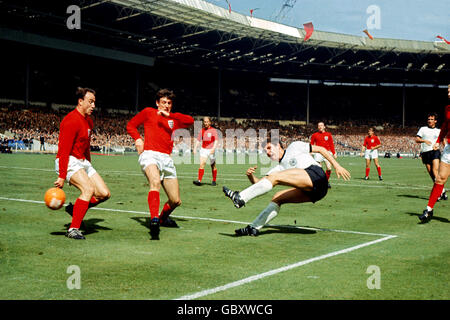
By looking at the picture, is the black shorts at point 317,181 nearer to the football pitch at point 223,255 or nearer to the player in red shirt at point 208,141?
the football pitch at point 223,255

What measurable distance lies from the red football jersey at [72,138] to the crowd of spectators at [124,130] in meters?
35.6

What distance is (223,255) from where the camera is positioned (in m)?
6.14

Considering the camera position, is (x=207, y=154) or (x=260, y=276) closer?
(x=260, y=276)

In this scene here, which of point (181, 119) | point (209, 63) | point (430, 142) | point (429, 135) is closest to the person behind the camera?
point (181, 119)

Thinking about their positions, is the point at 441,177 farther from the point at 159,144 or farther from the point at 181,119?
the point at 159,144

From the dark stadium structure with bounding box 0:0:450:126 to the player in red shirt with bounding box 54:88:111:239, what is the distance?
126 feet

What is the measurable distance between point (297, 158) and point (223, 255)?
2167 millimetres

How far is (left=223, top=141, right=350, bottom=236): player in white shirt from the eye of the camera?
7117 millimetres

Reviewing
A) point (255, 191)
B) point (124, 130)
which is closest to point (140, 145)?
point (255, 191)

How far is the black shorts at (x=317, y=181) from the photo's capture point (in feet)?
23.8

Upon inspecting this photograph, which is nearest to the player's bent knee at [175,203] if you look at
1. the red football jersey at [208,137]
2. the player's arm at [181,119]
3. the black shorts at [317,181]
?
the player's arm at [181,119]

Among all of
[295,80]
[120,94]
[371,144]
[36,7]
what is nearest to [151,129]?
[371,144]

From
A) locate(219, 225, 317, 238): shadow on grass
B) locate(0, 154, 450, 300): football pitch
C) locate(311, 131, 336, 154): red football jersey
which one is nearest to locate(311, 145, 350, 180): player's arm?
locate(0, 154, 450, 300): football pitch

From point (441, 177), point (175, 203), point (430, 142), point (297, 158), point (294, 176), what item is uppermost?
point (430, 142)
